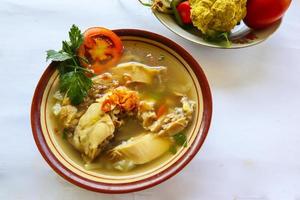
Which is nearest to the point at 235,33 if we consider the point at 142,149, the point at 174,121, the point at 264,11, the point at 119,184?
the point at 264,11

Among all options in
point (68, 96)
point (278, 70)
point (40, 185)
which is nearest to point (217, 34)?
point (278, 70)

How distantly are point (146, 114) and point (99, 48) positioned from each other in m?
0.23

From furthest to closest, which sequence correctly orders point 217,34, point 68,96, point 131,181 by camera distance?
point 217,34 < point 68,96 < point 131,181

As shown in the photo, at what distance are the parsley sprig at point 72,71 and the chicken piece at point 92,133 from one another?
0.19ft

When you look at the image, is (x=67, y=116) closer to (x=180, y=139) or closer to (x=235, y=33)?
(x=180, y=139)

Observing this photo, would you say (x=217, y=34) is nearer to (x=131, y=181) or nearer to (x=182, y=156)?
(x=182, y=156)

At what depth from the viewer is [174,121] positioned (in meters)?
0.93

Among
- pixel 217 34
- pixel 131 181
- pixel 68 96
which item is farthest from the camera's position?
pixel 217 34

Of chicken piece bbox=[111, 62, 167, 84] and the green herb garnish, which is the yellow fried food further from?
the green herb garnish

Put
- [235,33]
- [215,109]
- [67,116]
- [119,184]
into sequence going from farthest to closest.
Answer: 1. [235,33]
2. [215,109]
3. [67,116]
4. [119,184]

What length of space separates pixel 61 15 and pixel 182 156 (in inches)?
23.7

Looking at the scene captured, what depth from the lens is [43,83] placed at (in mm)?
930

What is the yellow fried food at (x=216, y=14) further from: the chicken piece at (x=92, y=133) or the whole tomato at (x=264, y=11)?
the chicken piece at (x=92, y=133)

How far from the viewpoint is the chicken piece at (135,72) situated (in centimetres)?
101
